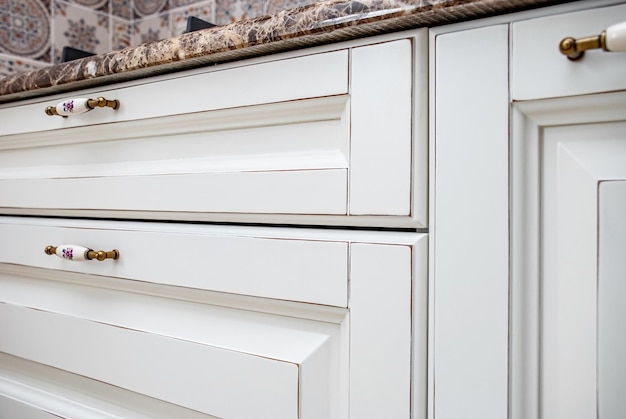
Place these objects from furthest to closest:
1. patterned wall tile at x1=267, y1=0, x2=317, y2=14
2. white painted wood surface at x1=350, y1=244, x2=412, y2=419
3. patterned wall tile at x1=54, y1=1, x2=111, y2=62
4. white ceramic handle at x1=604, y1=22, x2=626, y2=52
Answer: patterned wall tile at x1=54, y1=1, x2=111, y2=62 → patterned wall tile at x1=267, y1=0, x2=317, y2=14 → white painted wood surface at x1=350, y1=244, x2=412, y2=419 → white ceramic handle at x1=604, y1=22, x2=626, y2=52

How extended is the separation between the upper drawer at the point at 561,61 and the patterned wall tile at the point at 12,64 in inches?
44.1

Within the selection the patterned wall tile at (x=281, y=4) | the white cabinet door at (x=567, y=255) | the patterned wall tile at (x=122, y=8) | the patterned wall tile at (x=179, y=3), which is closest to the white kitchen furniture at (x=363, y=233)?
the white cabinet door at (x=567, y=255)

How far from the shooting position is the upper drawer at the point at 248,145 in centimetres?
48

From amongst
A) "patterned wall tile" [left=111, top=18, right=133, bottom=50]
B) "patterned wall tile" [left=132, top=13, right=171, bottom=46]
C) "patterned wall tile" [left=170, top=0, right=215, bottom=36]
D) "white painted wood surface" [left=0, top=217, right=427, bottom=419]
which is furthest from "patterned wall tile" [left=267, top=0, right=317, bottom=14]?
"white painted wood surface" [left=0, top=217, right=427, bottom=419]

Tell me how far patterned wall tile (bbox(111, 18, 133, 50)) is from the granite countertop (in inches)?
28.0

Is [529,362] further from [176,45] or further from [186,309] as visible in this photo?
[176,45]

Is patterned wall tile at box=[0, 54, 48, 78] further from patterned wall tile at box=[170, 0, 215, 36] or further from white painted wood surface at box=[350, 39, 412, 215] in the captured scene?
white painted wood surface at box=[350, 39, 412, 215]

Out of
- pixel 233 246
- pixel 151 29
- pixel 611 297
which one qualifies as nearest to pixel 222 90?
pixel 233 246

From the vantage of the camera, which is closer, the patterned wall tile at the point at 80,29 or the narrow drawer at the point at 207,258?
the narrow drawer at the point at 207,258

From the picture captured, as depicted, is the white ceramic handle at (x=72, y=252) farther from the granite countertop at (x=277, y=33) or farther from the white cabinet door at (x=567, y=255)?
the white cabinet door at (x=567, y=255)

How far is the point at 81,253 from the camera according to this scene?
0.68 m

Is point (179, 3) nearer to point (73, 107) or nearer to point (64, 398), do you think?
point (73, 107)

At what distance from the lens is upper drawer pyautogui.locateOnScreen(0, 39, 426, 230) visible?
48 cm

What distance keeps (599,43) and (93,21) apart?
1273 mm
